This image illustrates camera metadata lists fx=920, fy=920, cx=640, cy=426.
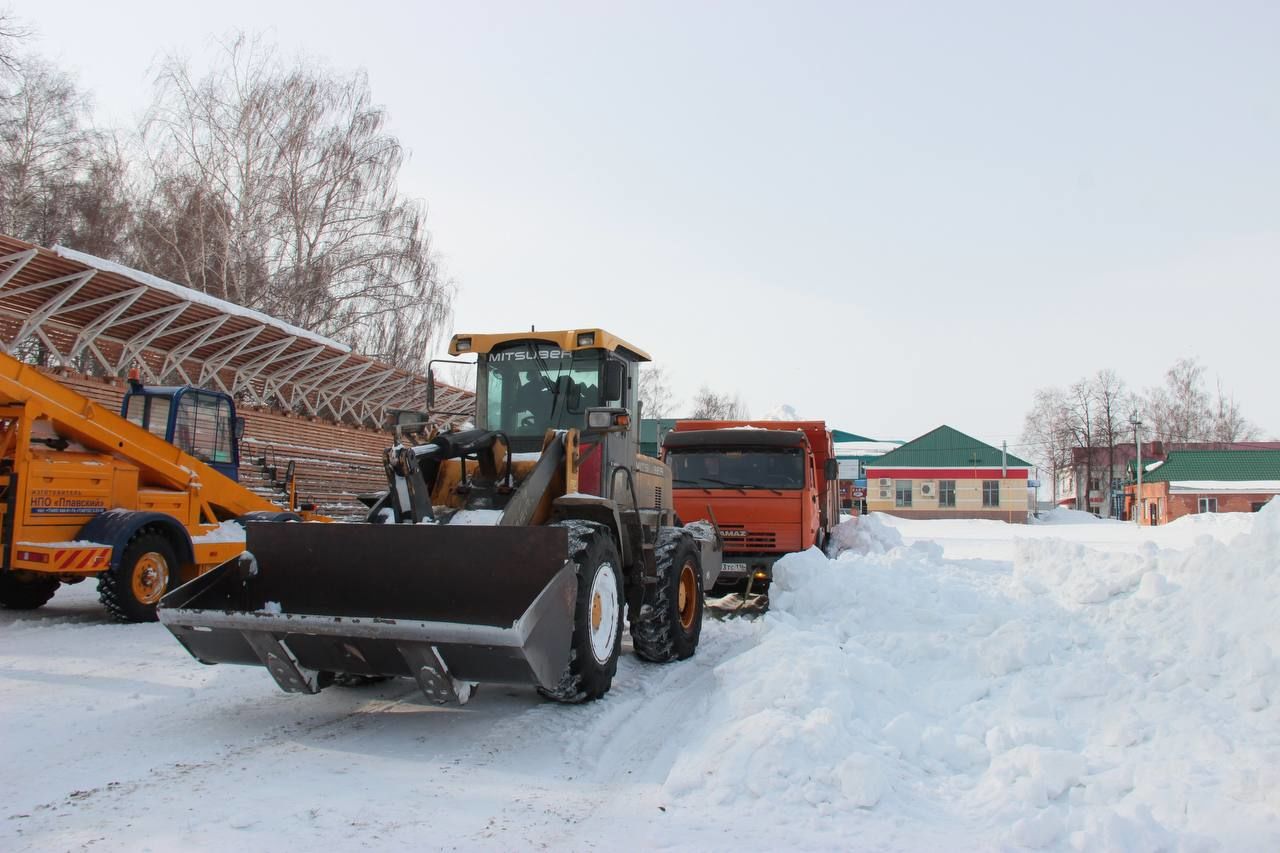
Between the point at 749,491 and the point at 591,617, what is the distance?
6.74m

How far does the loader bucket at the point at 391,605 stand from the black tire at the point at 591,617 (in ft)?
1.01

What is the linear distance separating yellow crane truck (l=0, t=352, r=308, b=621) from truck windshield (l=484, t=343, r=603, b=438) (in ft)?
15.1

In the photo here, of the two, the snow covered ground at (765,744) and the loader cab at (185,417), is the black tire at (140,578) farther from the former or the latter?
the loader cab at (185,417)

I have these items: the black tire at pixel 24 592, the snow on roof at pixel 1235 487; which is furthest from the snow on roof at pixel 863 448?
the black tire at pixel 24 592

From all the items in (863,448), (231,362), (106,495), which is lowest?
(106,495)

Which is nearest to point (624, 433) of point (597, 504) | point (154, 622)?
point (597, 504)

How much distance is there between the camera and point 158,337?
62.0 ft

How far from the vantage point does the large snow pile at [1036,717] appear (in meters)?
4.00

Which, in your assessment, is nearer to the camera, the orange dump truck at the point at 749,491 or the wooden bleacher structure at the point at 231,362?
the orange dump truck at the point at 749,491

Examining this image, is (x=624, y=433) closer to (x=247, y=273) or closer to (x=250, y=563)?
(x=250, y=563)

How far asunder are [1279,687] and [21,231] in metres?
31.3

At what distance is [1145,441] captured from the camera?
67375 millimetres

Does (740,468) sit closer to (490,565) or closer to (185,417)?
(185,417)

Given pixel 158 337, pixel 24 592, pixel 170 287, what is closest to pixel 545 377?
pixel 24 592
